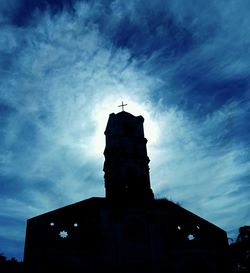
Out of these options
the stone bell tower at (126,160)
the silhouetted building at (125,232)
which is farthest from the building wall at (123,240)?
the stone bell tower at (126,160)

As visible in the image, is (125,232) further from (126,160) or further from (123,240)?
(126,160)

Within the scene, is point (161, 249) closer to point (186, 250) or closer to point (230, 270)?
point (186, 250)

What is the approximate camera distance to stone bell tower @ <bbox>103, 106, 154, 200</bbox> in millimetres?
19766

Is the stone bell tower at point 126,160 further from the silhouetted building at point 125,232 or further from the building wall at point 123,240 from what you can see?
the building wall at point 123,240

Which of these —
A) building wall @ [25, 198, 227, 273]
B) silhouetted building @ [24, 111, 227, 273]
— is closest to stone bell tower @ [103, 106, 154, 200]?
silhouetted building @ [24, 111, 227, 273]

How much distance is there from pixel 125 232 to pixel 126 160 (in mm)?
4871

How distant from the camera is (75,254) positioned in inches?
661

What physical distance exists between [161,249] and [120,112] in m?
10.1

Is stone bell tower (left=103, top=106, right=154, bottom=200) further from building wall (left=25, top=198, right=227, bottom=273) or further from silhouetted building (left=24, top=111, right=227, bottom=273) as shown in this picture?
building wall (left=25, top=198, right=227, bottom=273)

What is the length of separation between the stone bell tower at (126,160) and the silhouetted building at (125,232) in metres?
0.07

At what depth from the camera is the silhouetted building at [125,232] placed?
16703mm

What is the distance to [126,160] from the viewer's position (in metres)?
20.5

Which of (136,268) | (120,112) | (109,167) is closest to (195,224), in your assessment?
(136,268)

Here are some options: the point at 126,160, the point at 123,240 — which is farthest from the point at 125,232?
the point at 126,160
